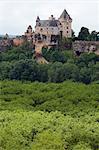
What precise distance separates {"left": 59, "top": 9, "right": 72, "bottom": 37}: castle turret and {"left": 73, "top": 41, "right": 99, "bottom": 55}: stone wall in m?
3.92

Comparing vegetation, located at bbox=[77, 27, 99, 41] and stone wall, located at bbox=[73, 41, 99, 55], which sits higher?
vegetation, located at bbox=[77, 27, 99, 41]

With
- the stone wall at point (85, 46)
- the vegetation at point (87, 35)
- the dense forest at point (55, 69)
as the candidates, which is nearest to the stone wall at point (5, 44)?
the dense forest at point (55, 69)

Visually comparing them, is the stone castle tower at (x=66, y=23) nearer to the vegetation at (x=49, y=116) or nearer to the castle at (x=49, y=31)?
the castle at (x=49, y=31)

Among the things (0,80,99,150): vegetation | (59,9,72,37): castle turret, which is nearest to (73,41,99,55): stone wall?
(59,9,72,37): castle turret

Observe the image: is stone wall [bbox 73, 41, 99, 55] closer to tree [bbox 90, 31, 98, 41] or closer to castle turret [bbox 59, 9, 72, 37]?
tree [bbox 90, 31, 98, 41]

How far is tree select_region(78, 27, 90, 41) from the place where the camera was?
228ft

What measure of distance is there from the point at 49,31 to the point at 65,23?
2876 mm

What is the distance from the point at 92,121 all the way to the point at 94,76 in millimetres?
21922

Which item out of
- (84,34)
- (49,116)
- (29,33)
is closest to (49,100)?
(49,116)

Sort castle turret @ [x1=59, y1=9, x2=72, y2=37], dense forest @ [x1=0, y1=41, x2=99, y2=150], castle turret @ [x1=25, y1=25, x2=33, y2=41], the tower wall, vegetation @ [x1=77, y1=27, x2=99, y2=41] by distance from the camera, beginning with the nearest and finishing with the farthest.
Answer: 1. dense forest @ [x1=0, y1=41, x2=99, y2=150]
2. vegetation @ [x1=77, y1=27, x2=99, y2=41]
3. castle turret @ [x1=25, y1=25, x2=33, y2=41]
4. the tower wall
5. castle turret @ [x1=59, y1=9, x2=72, y2=37]

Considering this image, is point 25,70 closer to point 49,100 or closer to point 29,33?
point 49,100

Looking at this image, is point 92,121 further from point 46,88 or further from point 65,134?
point 46,88

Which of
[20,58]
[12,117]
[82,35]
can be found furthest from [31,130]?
[82,35]

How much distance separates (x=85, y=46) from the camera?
67.9m
